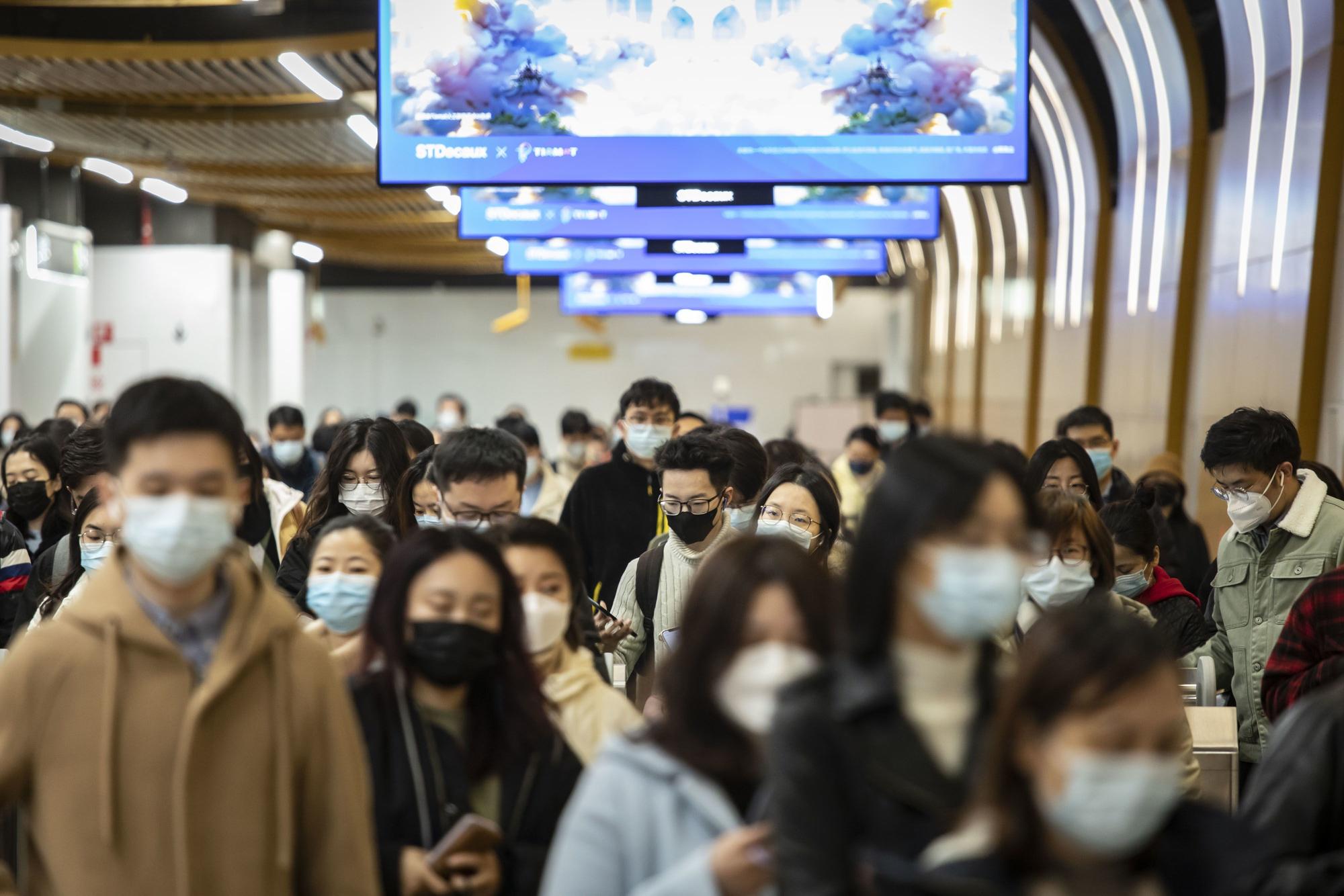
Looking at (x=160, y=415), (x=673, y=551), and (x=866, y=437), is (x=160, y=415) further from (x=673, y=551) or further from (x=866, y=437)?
(x=866, y=437)

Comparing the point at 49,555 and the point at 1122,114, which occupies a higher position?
the point at 1122,114

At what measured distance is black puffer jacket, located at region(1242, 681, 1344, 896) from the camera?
8.64 ft

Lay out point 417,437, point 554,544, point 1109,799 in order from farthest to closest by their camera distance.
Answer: point 417,437 < point 554,544 < point 1109,799

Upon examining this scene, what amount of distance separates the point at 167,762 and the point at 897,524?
1.27 metres

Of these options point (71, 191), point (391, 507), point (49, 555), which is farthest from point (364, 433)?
point (71, 191)

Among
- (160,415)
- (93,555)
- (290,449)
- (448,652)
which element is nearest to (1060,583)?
(448,652)

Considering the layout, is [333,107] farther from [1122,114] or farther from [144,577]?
[144,577]

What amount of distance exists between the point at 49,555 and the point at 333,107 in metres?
10.9

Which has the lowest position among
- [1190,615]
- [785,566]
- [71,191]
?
[1190,615]

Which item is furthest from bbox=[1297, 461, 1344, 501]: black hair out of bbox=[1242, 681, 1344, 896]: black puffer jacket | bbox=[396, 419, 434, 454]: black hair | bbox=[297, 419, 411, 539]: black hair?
bbox=[396, 419, 434, 454]: black hair

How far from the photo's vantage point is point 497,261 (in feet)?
102

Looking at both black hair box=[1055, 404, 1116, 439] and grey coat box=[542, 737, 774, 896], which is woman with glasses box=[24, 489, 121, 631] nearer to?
grey coat box=[542, 737, 774, 896]

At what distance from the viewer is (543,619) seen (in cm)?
342

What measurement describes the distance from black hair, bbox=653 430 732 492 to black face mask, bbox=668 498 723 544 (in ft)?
0.48
